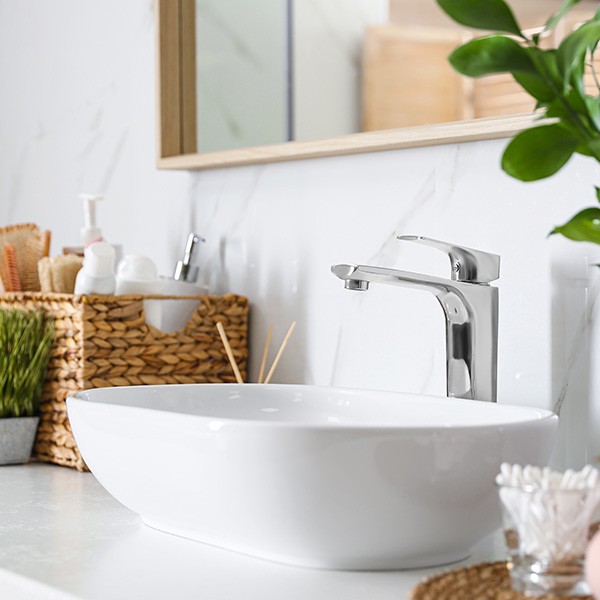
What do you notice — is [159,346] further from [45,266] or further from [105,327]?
[45,266]

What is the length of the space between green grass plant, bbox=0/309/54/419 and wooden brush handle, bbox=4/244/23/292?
5.6 inches

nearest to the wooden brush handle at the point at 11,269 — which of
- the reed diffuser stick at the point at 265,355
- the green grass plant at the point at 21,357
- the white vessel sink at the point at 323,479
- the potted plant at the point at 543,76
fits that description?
the green grass plant at the point at 21,357

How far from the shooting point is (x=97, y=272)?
1.31 meters

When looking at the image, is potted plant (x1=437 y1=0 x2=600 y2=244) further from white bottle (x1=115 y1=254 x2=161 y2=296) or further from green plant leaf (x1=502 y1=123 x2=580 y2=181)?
white bottle (x1=115 y1=254 x2=161 y2=296)

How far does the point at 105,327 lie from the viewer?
4.25ft

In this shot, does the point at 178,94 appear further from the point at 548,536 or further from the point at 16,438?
the point at 548,536

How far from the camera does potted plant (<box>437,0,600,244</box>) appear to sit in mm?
738

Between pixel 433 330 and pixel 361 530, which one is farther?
pixel 433 330

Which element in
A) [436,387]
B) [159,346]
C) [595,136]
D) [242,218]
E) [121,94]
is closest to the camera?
[595,136]

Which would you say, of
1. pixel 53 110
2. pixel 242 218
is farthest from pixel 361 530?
pixel 53 110

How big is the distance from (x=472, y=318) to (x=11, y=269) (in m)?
0.70

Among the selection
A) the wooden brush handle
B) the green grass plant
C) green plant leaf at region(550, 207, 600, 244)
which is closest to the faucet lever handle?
green plant leaf at region(550, 207, 600, 244)

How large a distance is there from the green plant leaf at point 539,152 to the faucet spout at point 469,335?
0.30 meters

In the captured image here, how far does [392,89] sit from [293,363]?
63 centimetres
